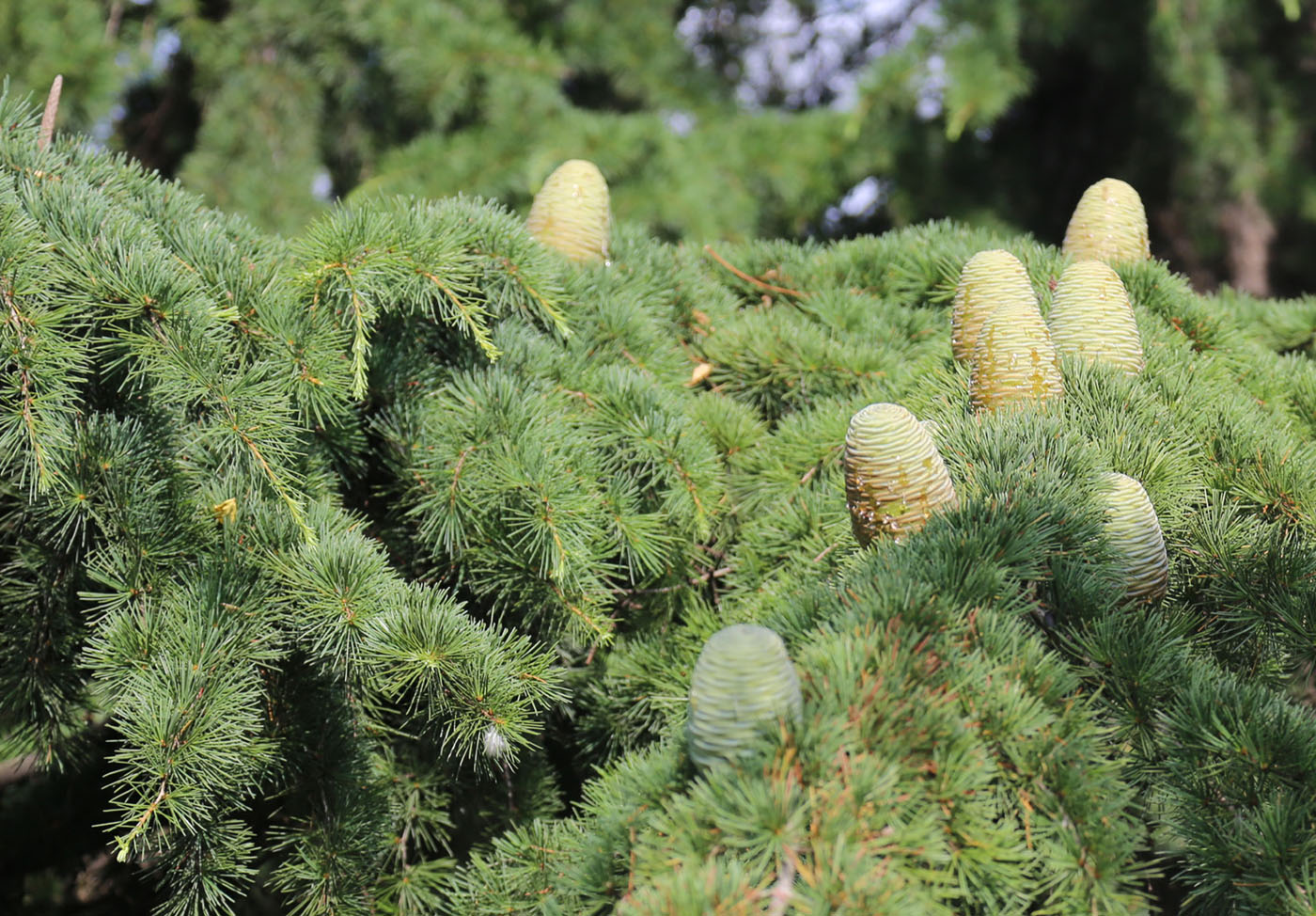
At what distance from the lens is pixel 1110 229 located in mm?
1181

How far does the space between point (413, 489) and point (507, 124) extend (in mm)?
1991

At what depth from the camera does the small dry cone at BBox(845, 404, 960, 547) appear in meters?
0.71

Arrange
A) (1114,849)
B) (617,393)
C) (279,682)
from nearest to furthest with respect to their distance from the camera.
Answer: (1114,849) < (279,682) < (617,393)

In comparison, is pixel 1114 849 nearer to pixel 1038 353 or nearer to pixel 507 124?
pixel 1038 353

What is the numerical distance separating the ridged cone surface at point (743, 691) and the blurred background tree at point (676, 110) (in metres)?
1.94

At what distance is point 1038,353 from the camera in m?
0.86

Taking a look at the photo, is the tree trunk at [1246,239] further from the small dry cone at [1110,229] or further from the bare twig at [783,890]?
the bare twig at [783,890]

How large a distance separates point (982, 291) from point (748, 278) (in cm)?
44

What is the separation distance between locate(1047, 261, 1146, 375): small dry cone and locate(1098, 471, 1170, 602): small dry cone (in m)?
0.24

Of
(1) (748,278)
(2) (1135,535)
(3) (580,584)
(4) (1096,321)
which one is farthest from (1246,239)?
(3) (580,584)

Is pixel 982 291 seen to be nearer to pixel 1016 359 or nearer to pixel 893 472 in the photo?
pixel 1016 359

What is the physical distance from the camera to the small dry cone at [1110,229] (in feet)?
3.86

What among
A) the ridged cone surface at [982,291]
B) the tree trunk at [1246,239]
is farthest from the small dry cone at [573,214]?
the tree trunk at [1246,239]

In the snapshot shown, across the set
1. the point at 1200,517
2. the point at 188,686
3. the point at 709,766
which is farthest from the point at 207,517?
the point at 1200,517
